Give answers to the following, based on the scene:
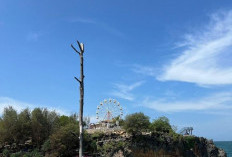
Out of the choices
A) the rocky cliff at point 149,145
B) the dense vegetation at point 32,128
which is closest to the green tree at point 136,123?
the dense vegetation at point 32,128

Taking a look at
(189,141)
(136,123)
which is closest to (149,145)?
(136,123)

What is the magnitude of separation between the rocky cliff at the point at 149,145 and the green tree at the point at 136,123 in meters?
0.61

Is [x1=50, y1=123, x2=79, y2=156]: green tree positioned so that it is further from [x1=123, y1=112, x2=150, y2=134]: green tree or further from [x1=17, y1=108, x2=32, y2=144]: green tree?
[x1=123, y1=112, x2=150, y2=134]: green tree

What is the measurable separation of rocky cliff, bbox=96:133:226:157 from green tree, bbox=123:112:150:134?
0.61 metres

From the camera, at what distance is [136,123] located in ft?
75.2

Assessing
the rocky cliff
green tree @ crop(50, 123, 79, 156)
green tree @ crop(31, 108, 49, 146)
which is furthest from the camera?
green tree @ crop(31, 108, 49, 146)

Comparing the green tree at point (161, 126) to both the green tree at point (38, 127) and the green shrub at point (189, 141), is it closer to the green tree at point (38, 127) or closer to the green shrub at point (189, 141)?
the green shrub at point (189, 141)

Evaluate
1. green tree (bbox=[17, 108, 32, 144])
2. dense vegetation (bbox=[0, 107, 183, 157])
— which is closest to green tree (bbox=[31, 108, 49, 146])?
dense vegetation (bbox=[0, 107, 183, 157])

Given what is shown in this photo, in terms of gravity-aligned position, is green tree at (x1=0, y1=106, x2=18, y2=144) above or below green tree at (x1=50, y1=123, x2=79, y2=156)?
above

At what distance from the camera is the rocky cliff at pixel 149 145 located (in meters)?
21.1

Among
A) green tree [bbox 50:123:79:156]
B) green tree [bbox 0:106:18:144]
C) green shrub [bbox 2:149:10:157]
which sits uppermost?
green tree [bbox 0:106:18:144]

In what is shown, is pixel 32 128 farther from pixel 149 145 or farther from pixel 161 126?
pixel 161 126

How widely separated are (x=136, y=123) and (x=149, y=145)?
234 centimetres

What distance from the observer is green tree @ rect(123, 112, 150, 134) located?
75.1 feet
